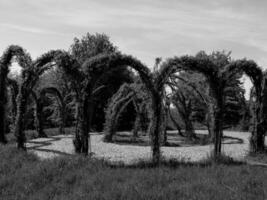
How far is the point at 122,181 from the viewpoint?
7.96 m

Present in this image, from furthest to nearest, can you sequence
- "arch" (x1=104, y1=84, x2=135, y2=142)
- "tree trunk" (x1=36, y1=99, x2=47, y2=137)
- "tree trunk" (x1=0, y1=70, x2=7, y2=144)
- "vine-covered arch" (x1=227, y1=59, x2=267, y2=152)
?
"tree trunk" (x1=36, y1=99, x2=47, y2=137)
"arch" (x1=104, y1=84, x2=135, y2=142)
"tree trunk" (x1=0, y1=70, x2=7, y2=144)
"vine-covered arch" (x1=227, y1=59, x2=267, y2=152)

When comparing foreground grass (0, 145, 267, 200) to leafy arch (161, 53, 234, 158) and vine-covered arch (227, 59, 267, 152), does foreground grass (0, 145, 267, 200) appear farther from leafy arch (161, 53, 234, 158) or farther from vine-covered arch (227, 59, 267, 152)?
vine-covered arch (227, 59, 267, 152)

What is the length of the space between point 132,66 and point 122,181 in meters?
4.01

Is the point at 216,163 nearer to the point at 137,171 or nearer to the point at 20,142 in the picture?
the point at 137,171

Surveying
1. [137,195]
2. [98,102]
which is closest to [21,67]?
[137,195]

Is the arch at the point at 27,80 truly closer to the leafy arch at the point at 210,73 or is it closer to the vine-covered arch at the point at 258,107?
the leafy arch at the point at 210,73

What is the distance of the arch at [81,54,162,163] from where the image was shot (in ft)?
34.9

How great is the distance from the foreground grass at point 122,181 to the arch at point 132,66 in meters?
1.45

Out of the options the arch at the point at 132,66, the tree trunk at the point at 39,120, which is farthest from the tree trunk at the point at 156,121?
the tree trunk at the point at 39,120

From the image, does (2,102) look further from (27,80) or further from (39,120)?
(39,120)

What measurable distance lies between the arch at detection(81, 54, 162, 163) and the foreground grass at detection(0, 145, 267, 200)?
4.77 ft

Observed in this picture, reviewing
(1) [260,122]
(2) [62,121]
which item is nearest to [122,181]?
(1) [260,122]

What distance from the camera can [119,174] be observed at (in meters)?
8.38

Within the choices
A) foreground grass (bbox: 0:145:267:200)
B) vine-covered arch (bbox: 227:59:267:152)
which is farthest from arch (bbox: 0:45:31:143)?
vine-covered arch (bbox: 227:59:267:152)
